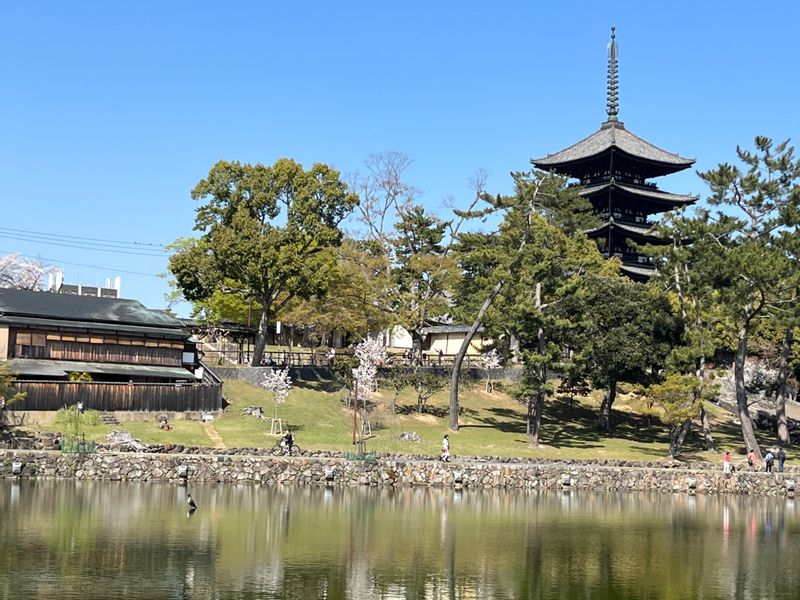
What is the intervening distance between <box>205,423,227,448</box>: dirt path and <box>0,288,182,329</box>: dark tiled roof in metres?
11.0

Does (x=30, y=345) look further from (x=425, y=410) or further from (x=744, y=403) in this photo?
(x=744, y=403)

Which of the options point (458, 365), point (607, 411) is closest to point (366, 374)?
point (458, 365)

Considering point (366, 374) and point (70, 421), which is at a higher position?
point (366, 374)

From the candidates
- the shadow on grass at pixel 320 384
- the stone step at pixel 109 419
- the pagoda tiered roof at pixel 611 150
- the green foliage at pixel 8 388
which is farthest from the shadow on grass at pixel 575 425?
the pagoda tiered roof at pixel 611 150

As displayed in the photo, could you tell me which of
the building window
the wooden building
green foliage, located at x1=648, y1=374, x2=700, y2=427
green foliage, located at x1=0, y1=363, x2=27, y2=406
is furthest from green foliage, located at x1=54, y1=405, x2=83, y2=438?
green foliage, located at x1=648, y1=374, x2=700, y2=427

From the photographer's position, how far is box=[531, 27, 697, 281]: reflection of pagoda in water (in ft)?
331

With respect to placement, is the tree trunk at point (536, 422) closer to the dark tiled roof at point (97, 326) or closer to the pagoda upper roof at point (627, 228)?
the dark tiled roof at point (97, 326)

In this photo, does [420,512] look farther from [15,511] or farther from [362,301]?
[362,301]

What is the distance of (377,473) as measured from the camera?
4975cm

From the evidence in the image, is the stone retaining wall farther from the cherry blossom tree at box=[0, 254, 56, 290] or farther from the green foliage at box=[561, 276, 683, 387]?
the cherry blossom tree at box=[0, 254, 56, 290]

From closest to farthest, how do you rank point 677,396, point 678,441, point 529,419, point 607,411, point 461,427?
point 677,396 → point 678,441 → point 529,419 → point 461,427 → point 607,411

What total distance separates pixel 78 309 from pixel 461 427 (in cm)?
2503

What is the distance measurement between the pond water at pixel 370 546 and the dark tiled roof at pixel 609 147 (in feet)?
200

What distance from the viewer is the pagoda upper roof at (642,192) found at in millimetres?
100875
